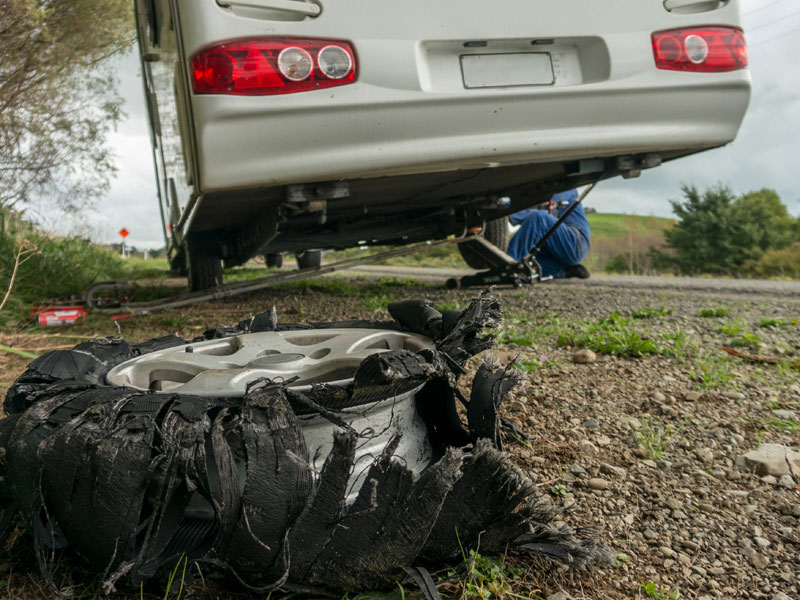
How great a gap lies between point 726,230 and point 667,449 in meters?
37.7

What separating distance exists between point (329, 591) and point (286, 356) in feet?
2.05

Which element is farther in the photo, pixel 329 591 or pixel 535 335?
pixel 535 335

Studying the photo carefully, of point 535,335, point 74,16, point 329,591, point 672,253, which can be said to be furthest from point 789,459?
point 672,253

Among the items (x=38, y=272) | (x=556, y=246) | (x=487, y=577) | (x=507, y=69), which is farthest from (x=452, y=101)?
(x=556, y=246)

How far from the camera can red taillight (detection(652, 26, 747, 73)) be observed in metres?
2.89

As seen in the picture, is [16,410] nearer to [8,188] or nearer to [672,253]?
[8,188]

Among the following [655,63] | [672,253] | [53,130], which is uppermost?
[53,130]

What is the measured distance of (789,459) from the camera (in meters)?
1.63

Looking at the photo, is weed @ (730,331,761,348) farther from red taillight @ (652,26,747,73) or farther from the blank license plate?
the blank license plate

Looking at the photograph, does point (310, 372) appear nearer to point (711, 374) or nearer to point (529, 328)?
point (711, 374)

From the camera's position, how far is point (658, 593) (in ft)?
3.60

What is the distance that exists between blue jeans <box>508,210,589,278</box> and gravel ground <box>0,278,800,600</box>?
13.4ft

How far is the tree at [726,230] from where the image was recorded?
112ft

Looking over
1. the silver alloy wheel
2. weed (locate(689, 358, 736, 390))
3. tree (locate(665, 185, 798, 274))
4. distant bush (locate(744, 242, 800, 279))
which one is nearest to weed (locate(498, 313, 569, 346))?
weed (locate(689, 358, 736, 390))
